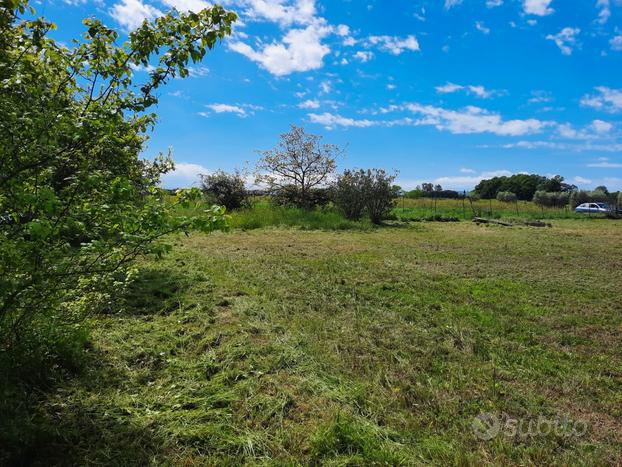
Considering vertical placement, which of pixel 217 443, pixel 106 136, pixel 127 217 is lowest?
pixel 217 443

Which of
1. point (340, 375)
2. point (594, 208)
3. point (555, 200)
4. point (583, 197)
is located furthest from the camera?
point (555, 200)

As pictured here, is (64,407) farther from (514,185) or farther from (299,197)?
(514,185)

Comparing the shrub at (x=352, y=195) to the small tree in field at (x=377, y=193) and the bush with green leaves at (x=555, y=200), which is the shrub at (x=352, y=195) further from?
the bush with green leaves at (x=555, y=200)

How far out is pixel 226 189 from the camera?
770 inches

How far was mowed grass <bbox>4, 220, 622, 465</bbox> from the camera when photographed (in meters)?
2.14

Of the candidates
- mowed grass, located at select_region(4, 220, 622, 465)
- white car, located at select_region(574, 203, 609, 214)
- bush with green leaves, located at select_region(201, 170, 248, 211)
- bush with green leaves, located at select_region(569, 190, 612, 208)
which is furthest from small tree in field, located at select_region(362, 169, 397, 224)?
bush with green leaves, located at select_region(569, 190, 612, 208)

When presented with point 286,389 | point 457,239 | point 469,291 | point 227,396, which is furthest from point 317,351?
point 457,239

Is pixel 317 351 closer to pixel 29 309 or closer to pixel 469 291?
pixel 29 309

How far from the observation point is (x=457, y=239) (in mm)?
12102

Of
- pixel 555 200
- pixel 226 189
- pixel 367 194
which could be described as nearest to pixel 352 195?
pixel 367 194

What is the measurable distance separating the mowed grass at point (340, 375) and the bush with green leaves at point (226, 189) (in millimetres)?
13684

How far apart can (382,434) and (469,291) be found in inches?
152

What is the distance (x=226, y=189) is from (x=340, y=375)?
17.6m

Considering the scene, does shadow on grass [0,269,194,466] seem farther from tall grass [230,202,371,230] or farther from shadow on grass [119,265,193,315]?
tall grass [230,202,371,230]
